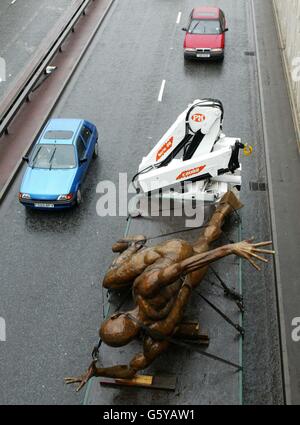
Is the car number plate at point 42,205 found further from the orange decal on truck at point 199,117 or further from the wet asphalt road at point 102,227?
the orange decal on truck at point 199,117

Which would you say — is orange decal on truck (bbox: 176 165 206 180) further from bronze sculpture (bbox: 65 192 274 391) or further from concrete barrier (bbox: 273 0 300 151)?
concrete barrier (bbox: 273 0 300 151)

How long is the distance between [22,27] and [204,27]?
396 inches

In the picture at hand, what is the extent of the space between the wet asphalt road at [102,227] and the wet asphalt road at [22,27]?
298 centimetres

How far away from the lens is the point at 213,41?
26297mm

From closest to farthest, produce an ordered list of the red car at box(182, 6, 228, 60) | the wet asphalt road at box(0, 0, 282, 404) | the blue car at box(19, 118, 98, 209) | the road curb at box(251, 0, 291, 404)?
the road curb at box(251, 0, 291, 404)
the wet asphalt road at box(0, 0, 282, 404)
the blue car at box(19, 118, 98, 209)
the red car at box(182, 6, 228, 60)

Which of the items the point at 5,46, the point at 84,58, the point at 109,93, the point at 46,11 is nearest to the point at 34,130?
the point at 109,93

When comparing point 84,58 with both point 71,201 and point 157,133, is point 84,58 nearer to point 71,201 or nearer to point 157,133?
point 157,133

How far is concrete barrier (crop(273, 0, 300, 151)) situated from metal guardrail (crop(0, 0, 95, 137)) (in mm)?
10550

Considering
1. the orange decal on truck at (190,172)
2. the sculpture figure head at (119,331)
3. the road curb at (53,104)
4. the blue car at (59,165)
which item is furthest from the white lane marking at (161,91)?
the sculpture figure head at (119,331)

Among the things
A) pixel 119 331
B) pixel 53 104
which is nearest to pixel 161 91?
pixel 53 104

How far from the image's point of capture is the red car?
2608cm

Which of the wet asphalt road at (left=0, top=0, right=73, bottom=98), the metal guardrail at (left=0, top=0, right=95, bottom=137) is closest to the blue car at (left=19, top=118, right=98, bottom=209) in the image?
the metal guardrail at (left=0, top=0, right=95, bottom=137)

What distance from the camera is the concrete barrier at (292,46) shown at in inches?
842

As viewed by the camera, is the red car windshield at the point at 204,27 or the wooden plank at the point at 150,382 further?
the red car windshield at the point at 204,27
